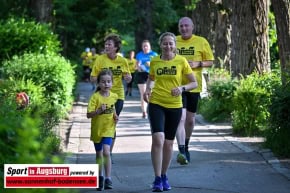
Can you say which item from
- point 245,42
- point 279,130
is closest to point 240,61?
point 245,42

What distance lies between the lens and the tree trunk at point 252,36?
1809 cm

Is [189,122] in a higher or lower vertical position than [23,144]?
lower

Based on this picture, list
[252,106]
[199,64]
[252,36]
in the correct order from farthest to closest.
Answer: [252,36]
[252,106]
[199,64]

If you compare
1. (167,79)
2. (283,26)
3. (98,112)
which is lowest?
(98,112)

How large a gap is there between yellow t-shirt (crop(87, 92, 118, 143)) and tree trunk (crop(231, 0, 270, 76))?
893cm

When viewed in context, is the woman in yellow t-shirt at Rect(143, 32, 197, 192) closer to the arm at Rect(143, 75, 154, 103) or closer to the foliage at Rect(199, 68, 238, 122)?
the arm at Rect(143, 75, 154, 103)

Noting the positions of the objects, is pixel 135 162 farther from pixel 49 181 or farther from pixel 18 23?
pixel 18 23

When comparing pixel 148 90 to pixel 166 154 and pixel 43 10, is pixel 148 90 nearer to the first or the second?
pixel 166 154

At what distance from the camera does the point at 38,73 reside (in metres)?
17.3

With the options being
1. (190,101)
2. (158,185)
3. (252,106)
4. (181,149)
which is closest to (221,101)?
(252,106)

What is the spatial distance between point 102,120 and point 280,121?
3639mm

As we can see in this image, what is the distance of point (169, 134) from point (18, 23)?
13.7 metres

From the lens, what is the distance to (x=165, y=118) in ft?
31.8

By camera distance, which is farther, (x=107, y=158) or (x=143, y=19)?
(x=143, y=19)
